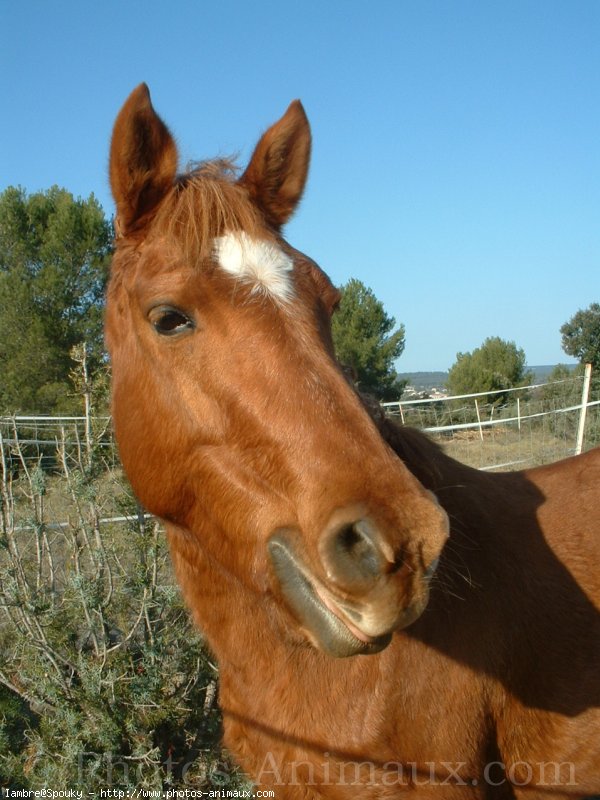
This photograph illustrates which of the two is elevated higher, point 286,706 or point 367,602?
point 367,602

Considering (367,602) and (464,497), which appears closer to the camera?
(367,602)

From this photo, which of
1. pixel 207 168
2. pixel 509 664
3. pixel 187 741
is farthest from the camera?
pixel 187 741

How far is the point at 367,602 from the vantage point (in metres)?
1.51

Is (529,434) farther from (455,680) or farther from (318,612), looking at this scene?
(318,612)

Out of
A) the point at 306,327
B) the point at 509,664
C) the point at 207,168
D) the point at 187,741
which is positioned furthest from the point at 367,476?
the point at 187,741

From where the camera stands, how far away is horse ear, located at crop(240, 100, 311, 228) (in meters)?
2.57

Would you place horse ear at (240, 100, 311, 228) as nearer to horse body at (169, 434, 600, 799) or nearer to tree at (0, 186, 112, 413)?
horse body at (169, 434, 600, 799)

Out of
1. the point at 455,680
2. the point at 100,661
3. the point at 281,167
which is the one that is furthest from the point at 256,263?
the point at 100,661

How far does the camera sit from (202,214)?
216cm

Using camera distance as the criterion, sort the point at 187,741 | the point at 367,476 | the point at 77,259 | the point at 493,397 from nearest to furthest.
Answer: the point at 367,476, the point at 187,741, the point at 77,259, the point at 493,397

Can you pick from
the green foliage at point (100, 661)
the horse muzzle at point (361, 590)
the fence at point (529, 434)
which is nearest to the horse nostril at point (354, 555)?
the horse muzzle at point (361, 590)

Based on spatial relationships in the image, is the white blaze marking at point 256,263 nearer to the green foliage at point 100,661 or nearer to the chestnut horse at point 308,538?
the chestnut horse at point 308,538

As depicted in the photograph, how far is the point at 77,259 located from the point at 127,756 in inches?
651

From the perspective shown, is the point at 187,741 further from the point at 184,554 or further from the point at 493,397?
the point at 493,397
